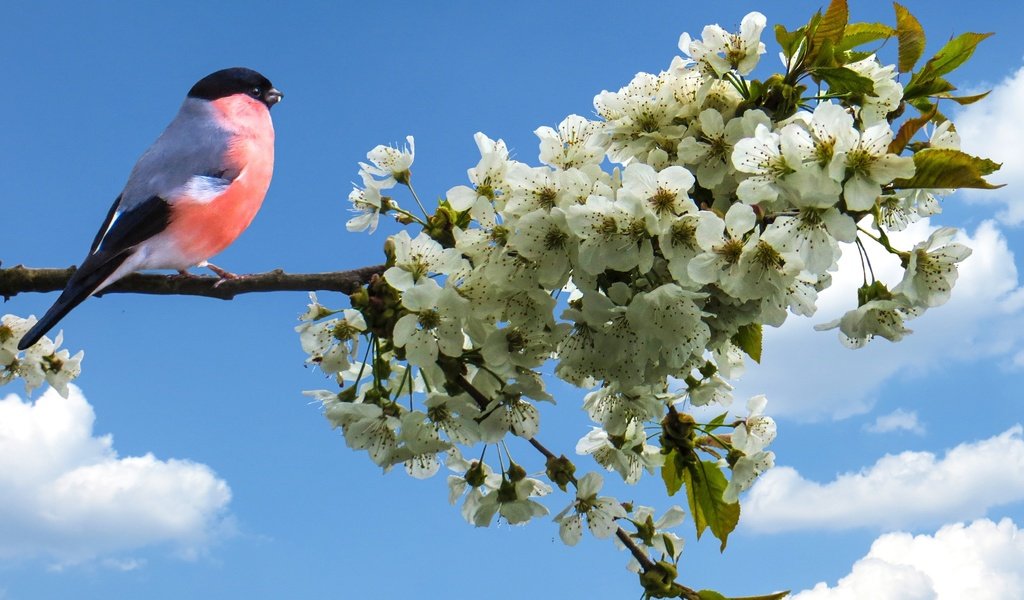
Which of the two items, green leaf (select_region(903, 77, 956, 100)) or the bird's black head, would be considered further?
the bird's black head

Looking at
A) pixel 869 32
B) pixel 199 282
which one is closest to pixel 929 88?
pixel 869 32

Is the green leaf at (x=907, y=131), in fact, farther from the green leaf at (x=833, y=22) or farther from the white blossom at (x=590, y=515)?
the white blossom at (x=590, y=515)

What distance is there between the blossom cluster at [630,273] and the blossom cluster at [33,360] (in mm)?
1703

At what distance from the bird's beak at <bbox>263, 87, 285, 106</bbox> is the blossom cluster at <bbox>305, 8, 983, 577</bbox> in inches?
89.4

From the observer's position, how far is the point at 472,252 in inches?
72.3

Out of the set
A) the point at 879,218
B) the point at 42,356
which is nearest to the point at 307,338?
the point at 879,218

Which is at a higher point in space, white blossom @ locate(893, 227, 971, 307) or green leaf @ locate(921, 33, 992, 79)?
green leaf @ locate(921, 33, 992, 79)

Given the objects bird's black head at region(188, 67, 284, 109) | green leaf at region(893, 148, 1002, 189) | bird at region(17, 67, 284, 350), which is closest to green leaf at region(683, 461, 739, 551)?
green leaf at region(893, 148, 1002, 189)

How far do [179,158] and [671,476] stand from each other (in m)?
2.17

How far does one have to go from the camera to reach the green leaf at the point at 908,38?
6.79 feet

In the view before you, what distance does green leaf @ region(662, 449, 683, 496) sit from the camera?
241cm

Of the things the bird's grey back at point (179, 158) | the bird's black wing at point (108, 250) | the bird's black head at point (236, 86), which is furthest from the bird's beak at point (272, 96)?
the bird's black wing at point (108, 250)

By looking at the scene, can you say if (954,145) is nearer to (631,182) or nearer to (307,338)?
(631,182)

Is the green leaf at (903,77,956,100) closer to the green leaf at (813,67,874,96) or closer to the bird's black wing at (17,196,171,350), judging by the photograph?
the green leaf at (813,67,874,96)
